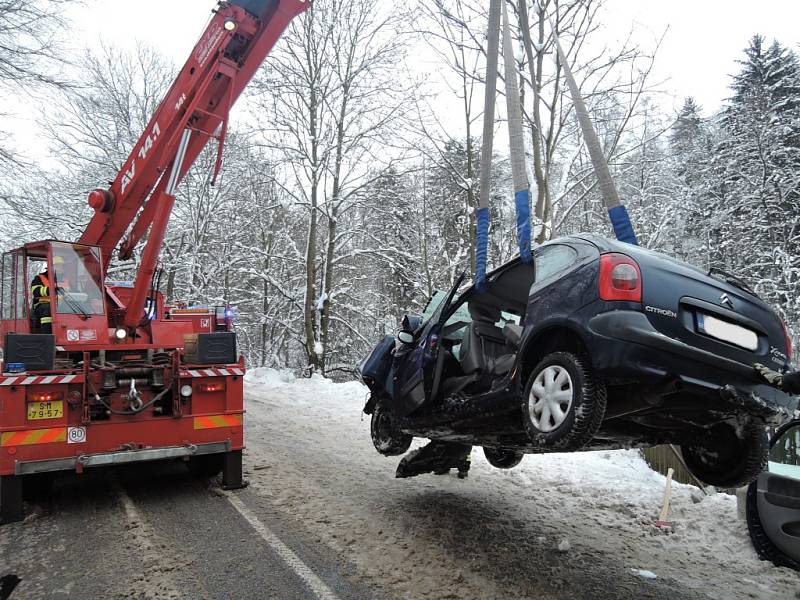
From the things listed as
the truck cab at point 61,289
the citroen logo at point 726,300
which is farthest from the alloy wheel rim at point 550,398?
the truck cab at point 61,289

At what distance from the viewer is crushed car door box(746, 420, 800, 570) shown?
137 inches

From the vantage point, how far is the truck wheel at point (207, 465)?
6.18 m

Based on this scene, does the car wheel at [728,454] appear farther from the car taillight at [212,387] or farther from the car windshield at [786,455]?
the car taillight at [212,387]

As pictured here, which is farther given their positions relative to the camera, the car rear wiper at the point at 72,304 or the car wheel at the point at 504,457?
the car rear wiper at the point at 72,304

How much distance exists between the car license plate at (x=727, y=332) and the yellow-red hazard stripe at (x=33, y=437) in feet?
17.5

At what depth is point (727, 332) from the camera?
322cm

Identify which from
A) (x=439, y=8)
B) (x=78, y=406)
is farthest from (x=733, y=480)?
(x=439, y=8)

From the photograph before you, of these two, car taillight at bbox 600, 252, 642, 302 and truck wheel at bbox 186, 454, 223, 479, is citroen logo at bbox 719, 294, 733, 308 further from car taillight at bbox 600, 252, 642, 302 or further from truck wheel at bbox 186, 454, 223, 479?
truck wheel at bbox 186, 454, 223, 479

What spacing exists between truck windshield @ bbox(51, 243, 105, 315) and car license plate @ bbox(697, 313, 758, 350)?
19.5 feet

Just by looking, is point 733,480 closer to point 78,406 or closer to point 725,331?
point 725,331

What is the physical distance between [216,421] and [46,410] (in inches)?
60.9

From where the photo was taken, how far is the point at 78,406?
5.17 meters

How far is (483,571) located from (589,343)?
1938mm

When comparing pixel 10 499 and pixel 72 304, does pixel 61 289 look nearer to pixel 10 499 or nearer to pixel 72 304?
pixel 72 304
